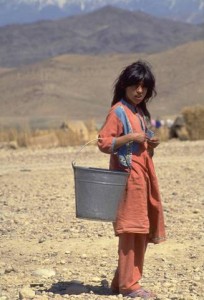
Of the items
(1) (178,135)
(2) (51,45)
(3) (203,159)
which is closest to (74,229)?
(3) (203,159)

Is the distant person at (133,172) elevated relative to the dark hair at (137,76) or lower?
lower

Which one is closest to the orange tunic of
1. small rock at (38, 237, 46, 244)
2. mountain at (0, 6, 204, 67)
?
small rock at (38, 237, 46, 244)

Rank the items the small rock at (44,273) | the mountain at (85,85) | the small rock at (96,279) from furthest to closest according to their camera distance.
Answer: the mountain at (85,85) < the small rock at (44,273) < the small rock at (96,279)

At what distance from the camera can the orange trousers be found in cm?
682

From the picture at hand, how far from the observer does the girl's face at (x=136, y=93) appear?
22.7ft

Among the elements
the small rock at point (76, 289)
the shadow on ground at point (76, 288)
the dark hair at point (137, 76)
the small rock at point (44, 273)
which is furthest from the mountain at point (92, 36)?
the dark hair at point (137, 76)

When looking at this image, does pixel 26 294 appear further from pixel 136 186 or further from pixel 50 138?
pixel 50 138

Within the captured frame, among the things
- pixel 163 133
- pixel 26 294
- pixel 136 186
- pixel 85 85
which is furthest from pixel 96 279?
pixel 85 85

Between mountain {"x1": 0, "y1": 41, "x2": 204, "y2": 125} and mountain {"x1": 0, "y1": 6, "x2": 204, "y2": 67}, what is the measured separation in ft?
91.5

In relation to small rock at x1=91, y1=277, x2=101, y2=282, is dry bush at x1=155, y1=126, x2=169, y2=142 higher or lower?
lower

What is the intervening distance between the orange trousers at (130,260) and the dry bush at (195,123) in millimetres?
18883

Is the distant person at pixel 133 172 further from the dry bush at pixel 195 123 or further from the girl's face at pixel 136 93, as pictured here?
the dry bush at pixel 195 123

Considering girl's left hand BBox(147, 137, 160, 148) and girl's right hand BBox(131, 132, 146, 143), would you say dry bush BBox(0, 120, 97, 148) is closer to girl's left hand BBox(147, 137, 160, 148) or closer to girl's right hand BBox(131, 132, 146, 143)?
girl's left hand BBox(147, 137, 160, 148)

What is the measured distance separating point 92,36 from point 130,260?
401 ft
